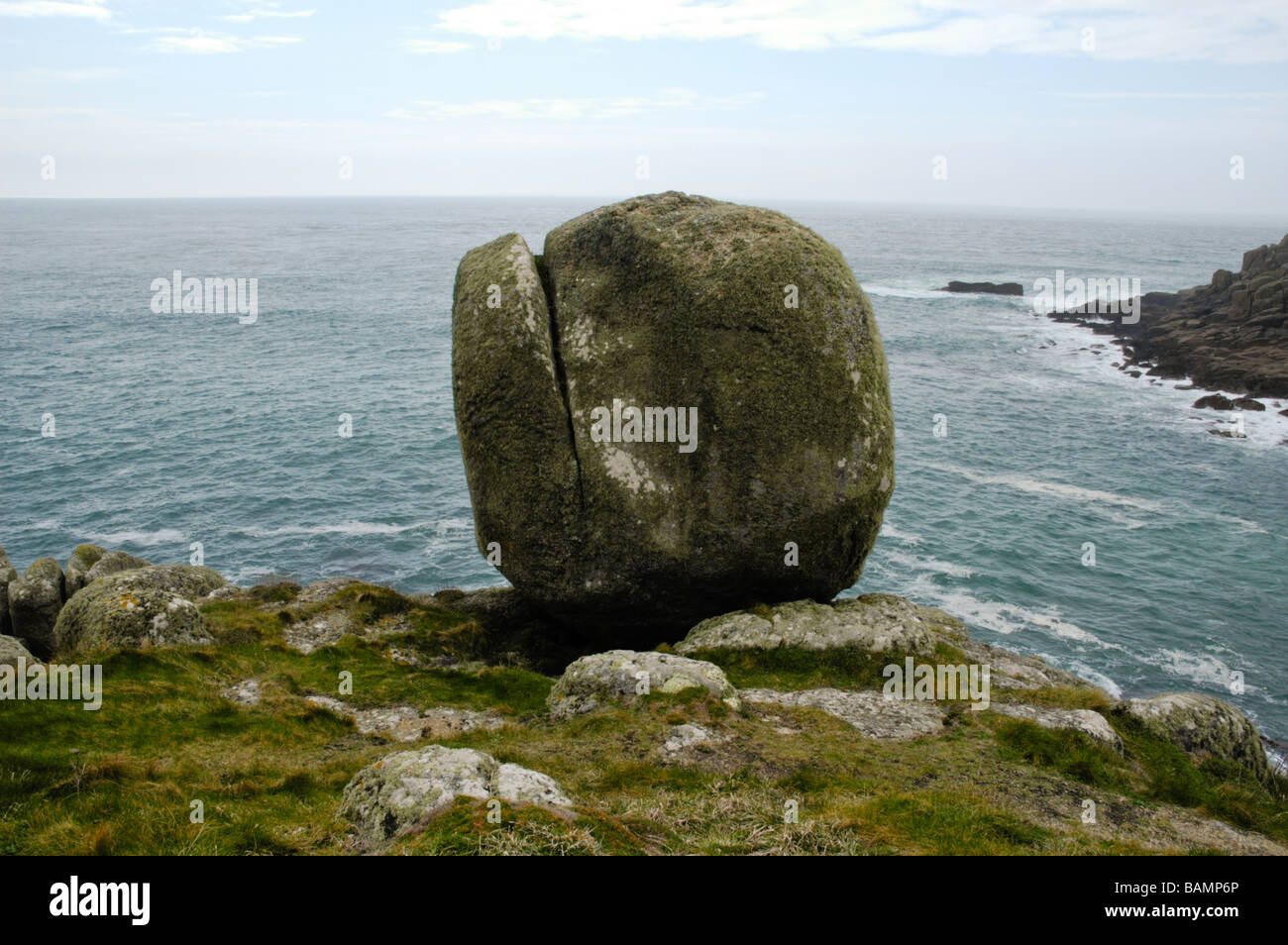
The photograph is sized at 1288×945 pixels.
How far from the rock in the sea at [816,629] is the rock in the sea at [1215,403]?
5656 centimetres

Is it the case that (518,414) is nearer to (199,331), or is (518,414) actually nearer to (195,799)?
(195,799)

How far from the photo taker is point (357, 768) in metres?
15.0

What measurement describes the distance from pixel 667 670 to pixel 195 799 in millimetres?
10249


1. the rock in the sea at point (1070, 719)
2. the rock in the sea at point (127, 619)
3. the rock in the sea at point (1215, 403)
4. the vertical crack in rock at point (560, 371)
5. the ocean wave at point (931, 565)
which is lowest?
the ocean wave at point (931, 565)

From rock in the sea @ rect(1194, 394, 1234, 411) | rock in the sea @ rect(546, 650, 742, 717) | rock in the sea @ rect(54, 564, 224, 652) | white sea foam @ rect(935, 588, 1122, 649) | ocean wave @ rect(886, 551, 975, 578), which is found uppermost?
rock in the sea @ rect(1194, 394, 1234, 411)

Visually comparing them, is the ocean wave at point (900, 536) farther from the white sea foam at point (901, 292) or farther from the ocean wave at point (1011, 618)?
the white sea foam at point (901, 292)

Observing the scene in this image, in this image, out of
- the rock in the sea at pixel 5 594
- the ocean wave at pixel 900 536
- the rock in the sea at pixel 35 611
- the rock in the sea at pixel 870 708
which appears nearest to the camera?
the rock in the sea at pixel 870 708

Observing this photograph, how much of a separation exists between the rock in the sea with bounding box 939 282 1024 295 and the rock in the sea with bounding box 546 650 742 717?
5002 inches

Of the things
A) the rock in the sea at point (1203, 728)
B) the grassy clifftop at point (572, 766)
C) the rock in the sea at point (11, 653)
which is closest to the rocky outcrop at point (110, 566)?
the rock in the sea at point (11, 653)

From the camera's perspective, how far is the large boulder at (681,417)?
22453 millimetres

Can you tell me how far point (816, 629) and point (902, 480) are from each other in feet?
106

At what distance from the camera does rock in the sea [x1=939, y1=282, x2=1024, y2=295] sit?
13038cm

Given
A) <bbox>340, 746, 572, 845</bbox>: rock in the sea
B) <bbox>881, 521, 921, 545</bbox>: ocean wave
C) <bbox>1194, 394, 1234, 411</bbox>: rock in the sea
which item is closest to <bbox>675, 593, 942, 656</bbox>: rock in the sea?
<bbox>340, 746, 572, 845</bbox>: rock in the sea

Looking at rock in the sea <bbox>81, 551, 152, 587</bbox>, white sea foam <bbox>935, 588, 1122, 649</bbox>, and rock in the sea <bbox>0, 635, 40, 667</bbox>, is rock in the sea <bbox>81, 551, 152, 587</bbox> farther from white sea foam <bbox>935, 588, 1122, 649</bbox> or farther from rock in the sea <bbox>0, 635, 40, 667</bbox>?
white sea foam <bbox>935, 588, 1122, 649</bbox>
